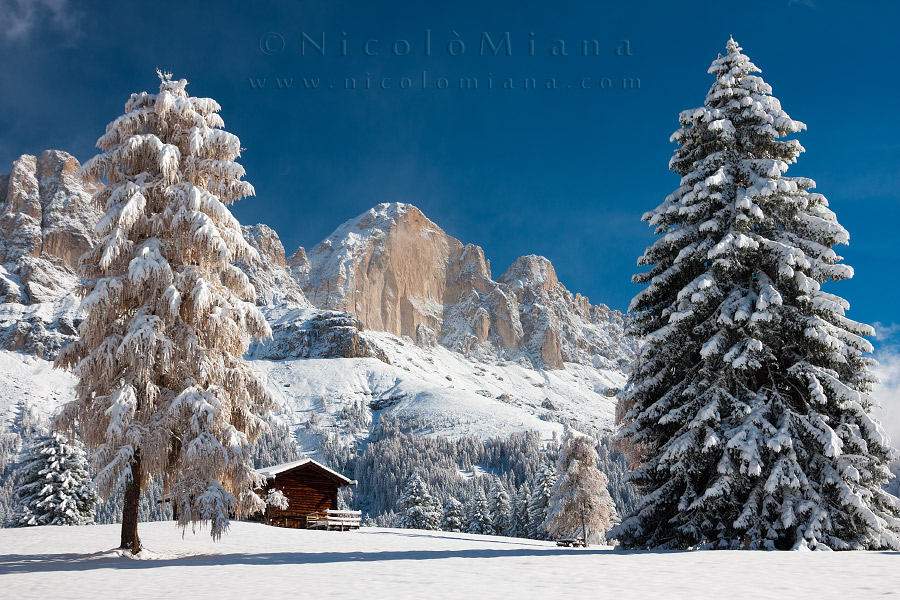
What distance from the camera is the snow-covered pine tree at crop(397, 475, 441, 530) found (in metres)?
58.8

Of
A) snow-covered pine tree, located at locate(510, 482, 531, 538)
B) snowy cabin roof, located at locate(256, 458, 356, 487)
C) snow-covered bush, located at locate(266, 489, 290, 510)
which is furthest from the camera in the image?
snow-covered pine tree, located at locate(510, 482, 531, 538)

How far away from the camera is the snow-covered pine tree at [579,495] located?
39.7 metres

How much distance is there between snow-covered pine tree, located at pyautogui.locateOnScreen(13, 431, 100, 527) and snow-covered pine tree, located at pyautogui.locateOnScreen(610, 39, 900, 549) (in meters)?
35.0

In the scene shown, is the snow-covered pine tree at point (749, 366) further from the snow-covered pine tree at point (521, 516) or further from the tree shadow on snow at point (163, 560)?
the snow-covered pine tree at point (521, 516)

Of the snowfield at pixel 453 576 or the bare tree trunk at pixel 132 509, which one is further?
the bare tree trunk at pixel 132 509

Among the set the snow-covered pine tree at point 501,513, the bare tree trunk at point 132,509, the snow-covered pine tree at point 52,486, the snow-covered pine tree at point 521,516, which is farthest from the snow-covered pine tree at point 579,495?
the bare tree trunk at point 132,509

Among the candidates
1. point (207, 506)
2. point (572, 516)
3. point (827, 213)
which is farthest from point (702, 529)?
point (572, 516)

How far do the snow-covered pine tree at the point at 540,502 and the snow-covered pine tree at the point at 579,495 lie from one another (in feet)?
49.5

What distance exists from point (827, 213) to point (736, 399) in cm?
558

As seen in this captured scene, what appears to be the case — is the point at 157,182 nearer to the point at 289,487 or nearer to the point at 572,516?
the point at 289,487

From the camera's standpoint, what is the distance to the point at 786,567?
10.3m

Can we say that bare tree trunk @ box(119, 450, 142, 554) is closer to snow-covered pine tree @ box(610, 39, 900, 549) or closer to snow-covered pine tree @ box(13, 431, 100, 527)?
snow-covered pine tree @ box(610, 39, 900, 549)

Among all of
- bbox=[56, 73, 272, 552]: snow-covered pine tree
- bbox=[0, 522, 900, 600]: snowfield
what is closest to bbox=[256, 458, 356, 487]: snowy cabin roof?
bbox=[56, 73, 272, 552]: snow-covered pine tree

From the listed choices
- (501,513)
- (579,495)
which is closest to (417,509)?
(501,513)
